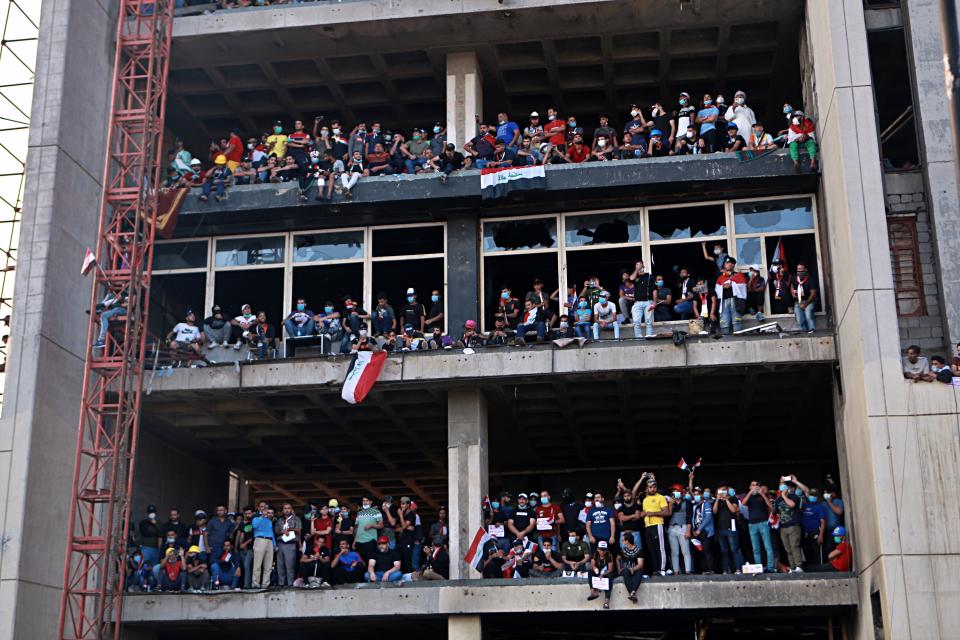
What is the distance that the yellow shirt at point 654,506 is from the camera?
20.6m

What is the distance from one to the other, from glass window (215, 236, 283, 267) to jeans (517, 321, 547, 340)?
245 inches

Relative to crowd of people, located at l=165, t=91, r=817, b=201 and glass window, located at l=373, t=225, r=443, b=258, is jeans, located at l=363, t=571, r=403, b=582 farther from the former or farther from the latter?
crowd of people, located at l=165, t=91, r=817, b=201

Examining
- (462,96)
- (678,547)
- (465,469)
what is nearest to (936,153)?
(678,547)

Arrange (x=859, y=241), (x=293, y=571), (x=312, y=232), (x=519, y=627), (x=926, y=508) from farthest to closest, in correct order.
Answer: (x=312, y=232)
(x=519, y=627)
(x=293, y=571)
(x=859, y=241)
(x=926, y=508)

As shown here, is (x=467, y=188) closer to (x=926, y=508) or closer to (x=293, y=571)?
(x=293, y=571)

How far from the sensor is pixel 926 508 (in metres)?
18.8

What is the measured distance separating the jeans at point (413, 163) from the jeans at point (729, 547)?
390 inches

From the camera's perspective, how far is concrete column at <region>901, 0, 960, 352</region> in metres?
20.6

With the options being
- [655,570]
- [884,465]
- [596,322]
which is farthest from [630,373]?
[884,465]

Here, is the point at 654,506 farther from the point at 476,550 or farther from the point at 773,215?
the point at 773,215

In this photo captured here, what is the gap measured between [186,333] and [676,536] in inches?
431

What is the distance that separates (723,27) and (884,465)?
10789 mm

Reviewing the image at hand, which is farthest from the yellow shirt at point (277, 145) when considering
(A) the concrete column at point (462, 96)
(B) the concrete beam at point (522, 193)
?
(A) the concrete column at point (462, 96)

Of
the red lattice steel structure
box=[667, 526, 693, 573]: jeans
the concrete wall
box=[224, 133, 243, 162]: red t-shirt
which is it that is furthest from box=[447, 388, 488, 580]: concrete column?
box=[224, 133, 243, 162]: red t-shirt
